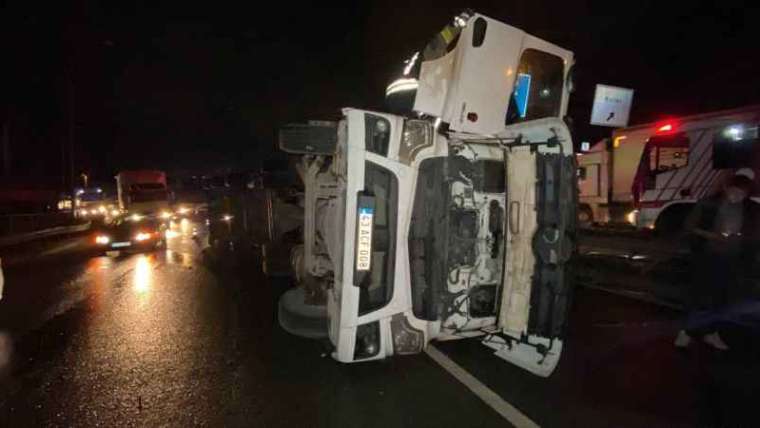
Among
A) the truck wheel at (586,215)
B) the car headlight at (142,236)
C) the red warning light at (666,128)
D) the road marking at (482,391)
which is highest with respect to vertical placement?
the red warning light at (666,128)

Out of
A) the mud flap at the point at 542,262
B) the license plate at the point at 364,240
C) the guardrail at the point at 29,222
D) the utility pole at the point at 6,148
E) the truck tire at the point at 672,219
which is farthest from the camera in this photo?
the utility pole at the point at 6,148

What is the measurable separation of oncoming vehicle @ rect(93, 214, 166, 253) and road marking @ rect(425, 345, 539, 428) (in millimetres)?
13073

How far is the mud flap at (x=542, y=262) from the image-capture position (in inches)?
169

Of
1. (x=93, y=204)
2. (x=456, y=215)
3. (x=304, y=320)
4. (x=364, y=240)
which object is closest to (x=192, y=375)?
(x=304, y=320)

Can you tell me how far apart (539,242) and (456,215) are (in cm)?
69

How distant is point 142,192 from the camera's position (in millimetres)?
28516

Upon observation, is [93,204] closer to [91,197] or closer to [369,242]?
[91,197]

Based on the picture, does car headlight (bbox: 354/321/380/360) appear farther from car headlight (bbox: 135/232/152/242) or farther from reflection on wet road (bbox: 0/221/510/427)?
car headlight (bbox: 135/232/152/242)

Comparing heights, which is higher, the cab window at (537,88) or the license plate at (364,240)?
the cab window at (537,88)

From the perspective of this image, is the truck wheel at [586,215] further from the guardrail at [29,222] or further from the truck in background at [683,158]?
the guardrail at [29,222]

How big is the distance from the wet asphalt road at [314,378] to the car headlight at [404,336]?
35 centimetres

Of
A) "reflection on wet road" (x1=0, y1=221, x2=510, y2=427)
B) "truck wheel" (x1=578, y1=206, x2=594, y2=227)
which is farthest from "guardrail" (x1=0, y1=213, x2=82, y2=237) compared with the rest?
"truck wheel" (x1=578, y1=206, x2=594, y2=227)

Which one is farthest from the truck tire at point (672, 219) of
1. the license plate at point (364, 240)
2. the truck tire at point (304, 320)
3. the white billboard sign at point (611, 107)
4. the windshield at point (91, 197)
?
the windshield at point (91, 197)

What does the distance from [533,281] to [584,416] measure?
1.07m
